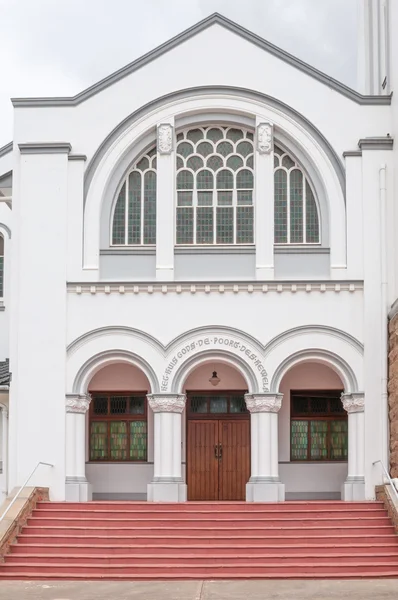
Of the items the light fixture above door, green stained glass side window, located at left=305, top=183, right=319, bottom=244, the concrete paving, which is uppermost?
green stained glass side window, located at left=305, top=183, right=319, bottom=244

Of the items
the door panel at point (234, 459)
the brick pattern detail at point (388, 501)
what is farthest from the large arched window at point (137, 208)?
the brick pattern detail at point (388, 501)

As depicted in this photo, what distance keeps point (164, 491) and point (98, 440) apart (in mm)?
3314

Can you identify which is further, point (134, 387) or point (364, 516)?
point (134, 387)

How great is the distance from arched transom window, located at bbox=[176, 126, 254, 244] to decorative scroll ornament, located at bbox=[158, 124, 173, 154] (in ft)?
1.36

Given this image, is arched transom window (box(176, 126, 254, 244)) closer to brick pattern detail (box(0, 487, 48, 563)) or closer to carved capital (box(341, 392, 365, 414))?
carved capital (box(341, 392, 365, 414))

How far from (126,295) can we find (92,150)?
3.51 m

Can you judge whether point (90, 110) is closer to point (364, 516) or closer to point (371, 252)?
point (371, 252)

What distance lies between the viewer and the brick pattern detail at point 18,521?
20.8 m

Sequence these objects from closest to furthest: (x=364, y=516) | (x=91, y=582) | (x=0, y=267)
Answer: (x=91, y=582)
(x=364, y=516)
(x=0, y=267)

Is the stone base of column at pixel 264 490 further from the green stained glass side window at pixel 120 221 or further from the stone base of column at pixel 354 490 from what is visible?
the green stained glass side window at pixel 120 221

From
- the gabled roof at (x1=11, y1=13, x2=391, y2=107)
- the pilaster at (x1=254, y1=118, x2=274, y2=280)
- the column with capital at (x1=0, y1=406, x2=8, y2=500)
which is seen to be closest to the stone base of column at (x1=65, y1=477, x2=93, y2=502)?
the column with capital at (x1=0, y1=406, x2=8, y2=500)

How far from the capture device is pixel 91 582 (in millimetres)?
19797

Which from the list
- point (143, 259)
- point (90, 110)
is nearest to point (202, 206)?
point (143, 259)

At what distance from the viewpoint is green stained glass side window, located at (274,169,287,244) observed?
25.5 meters
